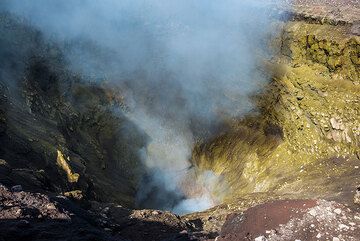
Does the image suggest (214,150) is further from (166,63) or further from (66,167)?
(66,167)

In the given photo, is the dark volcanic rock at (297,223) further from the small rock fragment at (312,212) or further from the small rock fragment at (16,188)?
the small rock fragment at (16,188)

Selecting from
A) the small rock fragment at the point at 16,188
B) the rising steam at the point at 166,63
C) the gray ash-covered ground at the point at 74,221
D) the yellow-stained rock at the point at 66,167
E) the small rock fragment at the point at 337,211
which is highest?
the rising steam at the point at 166,63

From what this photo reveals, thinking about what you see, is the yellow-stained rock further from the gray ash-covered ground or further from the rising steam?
the rising steam

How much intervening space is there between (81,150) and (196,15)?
70.8 ft

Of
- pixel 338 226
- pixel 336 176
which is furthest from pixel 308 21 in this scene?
pixel 338 226

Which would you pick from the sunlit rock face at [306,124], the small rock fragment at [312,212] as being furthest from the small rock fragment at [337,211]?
the sunlit rock face at [306,124]

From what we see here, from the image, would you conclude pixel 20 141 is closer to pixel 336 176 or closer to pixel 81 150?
pixel 81 150

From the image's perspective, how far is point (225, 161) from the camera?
47188 mm

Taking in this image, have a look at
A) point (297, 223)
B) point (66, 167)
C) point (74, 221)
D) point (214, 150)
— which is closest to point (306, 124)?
point (214, 150)

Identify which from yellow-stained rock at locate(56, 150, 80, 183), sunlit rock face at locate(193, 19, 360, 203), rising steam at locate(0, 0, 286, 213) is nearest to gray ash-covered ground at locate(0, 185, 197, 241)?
yellow-stained rock at locate(56, 150, 80, 183)

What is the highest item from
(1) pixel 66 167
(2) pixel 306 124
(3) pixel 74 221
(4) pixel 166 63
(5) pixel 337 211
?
(4) pixel 166 63

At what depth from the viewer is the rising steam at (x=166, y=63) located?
4697 cm

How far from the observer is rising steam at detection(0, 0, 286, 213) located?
1849 inches

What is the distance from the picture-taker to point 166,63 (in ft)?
168
